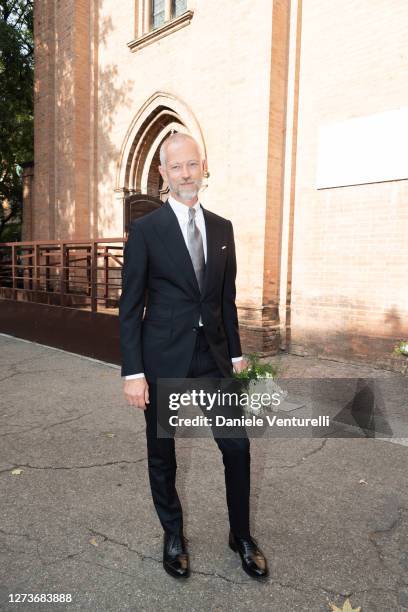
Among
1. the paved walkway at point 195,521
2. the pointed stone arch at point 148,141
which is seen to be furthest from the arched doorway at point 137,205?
the paved walkway at point 195,521

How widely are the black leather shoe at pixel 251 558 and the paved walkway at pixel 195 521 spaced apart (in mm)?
54

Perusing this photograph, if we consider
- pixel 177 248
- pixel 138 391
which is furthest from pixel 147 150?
pixel 138 391

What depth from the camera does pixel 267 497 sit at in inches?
121

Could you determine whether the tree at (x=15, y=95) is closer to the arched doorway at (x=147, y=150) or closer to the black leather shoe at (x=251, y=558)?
the arched doorway at (x=147, y=150)

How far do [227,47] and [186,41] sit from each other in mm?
1272

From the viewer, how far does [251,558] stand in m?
2.27

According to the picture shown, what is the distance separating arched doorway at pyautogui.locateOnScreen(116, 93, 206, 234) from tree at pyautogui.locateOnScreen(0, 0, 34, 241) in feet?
19.7

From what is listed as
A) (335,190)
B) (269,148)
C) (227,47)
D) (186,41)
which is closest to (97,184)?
(186,41)

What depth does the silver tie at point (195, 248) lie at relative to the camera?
224cm

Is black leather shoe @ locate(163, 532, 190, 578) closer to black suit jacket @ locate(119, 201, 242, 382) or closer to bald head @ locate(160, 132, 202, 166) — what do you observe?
black suit jacket @ locate(119, 201, 242, 382)

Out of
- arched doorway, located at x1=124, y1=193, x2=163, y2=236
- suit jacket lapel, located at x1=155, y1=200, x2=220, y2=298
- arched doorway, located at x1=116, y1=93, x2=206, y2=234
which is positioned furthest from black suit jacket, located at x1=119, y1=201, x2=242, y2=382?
arched doorway, located at x1=124, y1=193, x2=163, y2=236

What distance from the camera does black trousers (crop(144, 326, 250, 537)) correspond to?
2230mm

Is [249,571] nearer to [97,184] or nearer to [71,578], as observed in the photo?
[71,578]

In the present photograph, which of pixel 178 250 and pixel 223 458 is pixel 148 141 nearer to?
pixel 178 250
